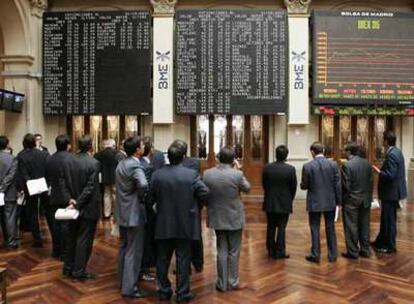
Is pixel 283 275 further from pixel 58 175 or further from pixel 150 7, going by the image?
pixel 150 7

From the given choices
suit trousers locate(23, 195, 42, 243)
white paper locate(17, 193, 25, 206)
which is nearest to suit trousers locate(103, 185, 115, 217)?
suit trousers locate(23, 195, 42, 243)

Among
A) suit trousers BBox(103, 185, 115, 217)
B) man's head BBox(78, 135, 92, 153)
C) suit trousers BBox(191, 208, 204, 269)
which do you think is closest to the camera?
man's head BBox(78, 135, 92, 153)

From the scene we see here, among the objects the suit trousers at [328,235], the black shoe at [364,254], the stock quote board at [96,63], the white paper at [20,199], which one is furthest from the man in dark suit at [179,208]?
the stock quote board at [96,63]

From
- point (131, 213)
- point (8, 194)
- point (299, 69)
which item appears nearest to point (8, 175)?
point (8, 194)

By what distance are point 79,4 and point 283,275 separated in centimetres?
839

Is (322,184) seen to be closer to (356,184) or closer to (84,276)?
(356,184)

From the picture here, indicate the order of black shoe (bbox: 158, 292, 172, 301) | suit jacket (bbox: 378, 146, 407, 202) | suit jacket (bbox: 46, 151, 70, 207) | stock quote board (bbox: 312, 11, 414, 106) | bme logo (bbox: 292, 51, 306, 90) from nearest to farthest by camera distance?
1. black shoe (bbox: 158, 292, 172, 301)
2. suit jacket (bbox: 46, 151, 70, 207)
3. suit jacket (bbox: 378, 146, 407, 202)
4. stock quote board (bbox: 312, 11, 414, 106)
5. bme logo (bbox: 292, 51, 306, 90)

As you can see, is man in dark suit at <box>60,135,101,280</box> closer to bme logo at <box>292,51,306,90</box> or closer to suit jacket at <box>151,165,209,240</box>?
suit jacket at <box>151,165,209,240</box>

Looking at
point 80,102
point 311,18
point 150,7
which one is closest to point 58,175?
point 80,102

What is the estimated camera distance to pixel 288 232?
269 inches

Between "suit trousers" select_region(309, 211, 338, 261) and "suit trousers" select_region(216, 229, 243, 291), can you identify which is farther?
"suit trousers" select_region(309, 211, 338, 261)

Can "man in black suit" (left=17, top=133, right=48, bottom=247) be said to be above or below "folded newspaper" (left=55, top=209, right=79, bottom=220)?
above

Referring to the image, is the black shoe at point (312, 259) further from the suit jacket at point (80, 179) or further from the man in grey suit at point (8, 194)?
the man in grey suit at point (8, 194)

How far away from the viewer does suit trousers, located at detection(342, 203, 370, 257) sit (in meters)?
5.39
